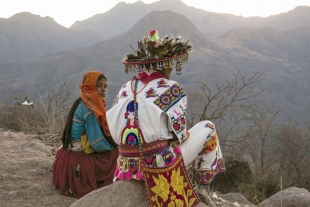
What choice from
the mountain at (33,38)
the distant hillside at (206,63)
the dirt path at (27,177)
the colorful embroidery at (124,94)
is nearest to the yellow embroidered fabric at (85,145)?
the dirt path at (27,177)

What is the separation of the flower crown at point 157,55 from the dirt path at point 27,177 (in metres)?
1.79

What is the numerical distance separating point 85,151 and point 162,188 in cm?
169

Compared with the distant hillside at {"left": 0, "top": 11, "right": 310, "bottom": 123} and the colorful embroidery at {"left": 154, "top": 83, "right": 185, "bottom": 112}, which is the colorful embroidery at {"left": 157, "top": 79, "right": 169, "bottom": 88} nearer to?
the colorful embroidery at {"left": 154, "top": 83, "right": 185, "bottom": 112}

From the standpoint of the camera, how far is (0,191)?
4.04m

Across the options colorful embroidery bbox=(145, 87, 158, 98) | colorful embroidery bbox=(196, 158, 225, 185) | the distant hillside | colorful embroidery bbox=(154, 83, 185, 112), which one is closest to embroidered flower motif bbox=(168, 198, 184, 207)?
colorful embroidery bbox=(196, 158, 225, 185)

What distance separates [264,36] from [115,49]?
3877cm

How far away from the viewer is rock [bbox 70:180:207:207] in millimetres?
2703

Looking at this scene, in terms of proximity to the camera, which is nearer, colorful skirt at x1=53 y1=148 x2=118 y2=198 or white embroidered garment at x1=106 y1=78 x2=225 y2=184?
white embroidered garment at x1=106 y1=78 x2=225 y2=184

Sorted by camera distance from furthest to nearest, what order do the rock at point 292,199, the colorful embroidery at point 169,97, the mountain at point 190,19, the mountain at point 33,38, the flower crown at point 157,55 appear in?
the mountain at point 190,19, the mountain at point 33,38, the rock at point 292,199, the flower crown at point 157,55, the colorful embroidery at point 169,97

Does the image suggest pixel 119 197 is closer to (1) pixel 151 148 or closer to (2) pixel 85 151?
(1) pixel 151 148

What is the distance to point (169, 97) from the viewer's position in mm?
2693

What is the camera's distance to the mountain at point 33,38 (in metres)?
95.7

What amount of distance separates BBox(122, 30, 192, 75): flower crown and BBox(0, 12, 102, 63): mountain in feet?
307

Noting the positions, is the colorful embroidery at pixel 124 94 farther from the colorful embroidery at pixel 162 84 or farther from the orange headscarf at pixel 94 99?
the orange headscarf at pixel 94 99
